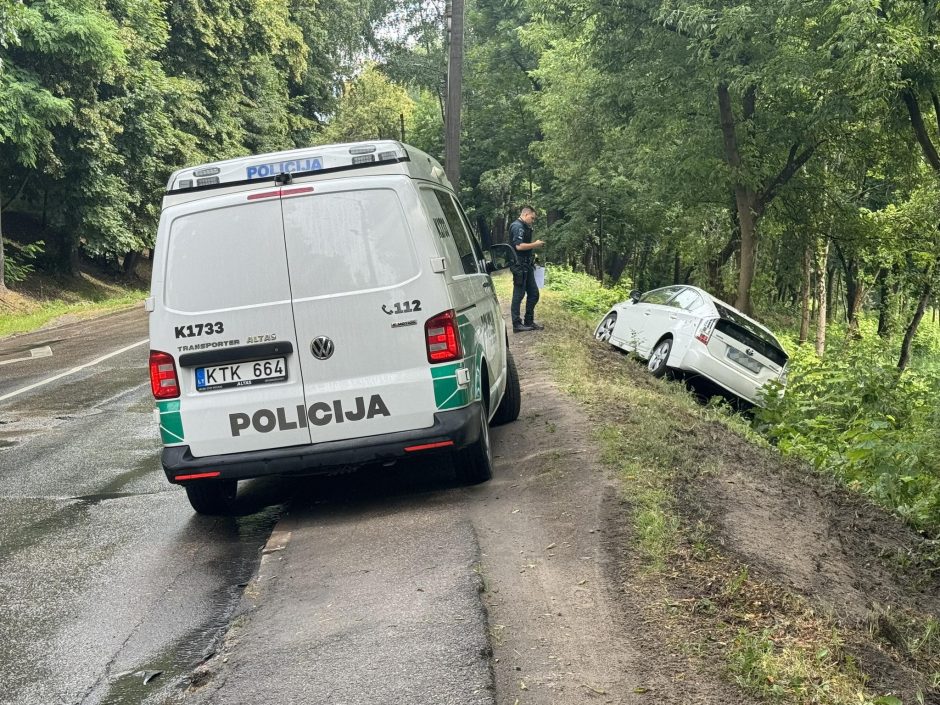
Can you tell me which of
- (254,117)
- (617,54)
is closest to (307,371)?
(617,54)

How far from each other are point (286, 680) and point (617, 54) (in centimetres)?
2034

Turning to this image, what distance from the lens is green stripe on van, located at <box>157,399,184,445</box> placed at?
20.1ft

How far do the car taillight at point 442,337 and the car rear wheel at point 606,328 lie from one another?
1143 centimetres

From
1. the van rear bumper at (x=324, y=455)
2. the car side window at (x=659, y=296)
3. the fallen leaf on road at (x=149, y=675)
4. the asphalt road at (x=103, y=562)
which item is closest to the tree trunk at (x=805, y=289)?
the car side window at (x=659, y=296)

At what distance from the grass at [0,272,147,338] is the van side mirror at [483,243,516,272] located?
49.2 feet

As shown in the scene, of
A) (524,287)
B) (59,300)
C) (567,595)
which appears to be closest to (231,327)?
(567,595)

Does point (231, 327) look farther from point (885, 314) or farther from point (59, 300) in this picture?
point (885, 314)

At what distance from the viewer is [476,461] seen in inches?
263

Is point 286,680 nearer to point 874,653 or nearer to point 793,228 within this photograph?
point 874,653

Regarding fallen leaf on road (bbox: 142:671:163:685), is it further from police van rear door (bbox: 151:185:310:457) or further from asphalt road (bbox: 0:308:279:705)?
police van rear door (bbox: 151:185:310:457)

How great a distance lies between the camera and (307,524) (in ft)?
20.6

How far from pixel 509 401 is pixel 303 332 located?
3.31 m

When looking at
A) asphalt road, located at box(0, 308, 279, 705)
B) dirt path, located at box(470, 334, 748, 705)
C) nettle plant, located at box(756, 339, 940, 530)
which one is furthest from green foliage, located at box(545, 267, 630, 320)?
dirt path, located at box(470, 334, 748, 705)

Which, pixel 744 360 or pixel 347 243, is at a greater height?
pixel 347 243
